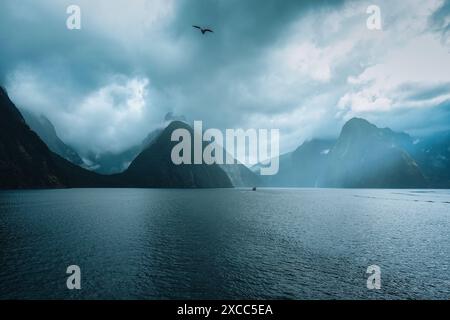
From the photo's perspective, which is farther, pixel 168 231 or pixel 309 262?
pixel 168 231

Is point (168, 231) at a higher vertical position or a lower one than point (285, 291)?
higher

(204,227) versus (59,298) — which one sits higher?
(204,227)

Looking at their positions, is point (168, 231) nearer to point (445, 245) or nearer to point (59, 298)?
point (59, 298)

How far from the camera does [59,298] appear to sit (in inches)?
951

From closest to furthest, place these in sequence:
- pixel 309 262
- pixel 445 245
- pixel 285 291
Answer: pixel 285 291 → pixel 309 262 → pixel 445 245

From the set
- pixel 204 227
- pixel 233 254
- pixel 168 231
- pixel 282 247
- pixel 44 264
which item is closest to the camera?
pixel 44 264

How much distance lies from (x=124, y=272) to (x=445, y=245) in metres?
54.7

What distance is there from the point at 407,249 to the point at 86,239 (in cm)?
5623
